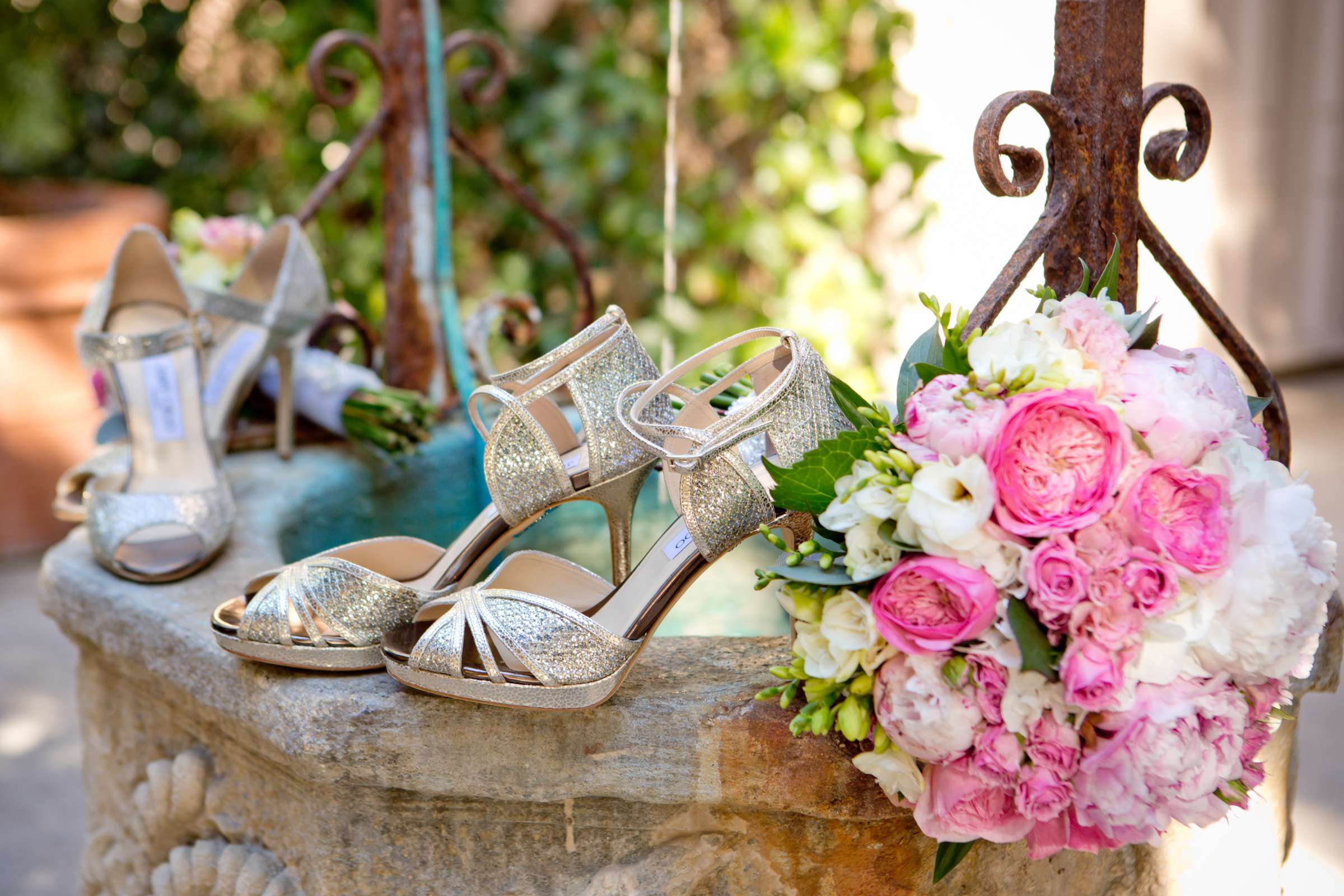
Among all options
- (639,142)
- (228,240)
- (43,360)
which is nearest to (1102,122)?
(228,240)

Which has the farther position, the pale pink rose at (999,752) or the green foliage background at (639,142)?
the green foliage background at (639,142)

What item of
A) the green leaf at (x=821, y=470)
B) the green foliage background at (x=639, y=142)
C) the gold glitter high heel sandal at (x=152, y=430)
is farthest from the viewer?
the green foliage background at (x=639, y=142)

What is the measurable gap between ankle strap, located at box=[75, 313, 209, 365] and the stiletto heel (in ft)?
0.72

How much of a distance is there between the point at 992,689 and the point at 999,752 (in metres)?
0.04

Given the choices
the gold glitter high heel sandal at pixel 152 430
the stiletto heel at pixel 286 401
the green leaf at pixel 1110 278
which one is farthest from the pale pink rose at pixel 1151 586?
the stiletto heel at pixel 286 401

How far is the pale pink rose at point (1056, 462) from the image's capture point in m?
0.72

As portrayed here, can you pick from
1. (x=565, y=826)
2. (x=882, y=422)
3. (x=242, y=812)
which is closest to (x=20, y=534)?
(x=242, y=812)

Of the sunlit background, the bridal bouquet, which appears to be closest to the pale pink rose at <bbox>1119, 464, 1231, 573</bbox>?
the bridal bouquet

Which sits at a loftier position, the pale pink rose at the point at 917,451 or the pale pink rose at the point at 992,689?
the pale pink rose at the point at 917,451

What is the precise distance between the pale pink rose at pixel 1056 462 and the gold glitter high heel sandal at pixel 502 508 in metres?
0.28

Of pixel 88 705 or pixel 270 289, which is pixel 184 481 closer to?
pixel 88 705

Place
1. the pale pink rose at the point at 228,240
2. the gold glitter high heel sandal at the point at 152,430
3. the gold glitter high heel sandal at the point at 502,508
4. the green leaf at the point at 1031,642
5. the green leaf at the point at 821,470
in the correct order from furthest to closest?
1. the pale pink rose at the point at 228,240
2. the gold glitter high heel sandal at the point at 152,430
3. the gold glitter high heel sandal at the point at 502,508
4. the green leaf at the point at 821,470
5. the green leaf at the point at 1031,642

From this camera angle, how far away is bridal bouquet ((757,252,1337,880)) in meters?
0.72

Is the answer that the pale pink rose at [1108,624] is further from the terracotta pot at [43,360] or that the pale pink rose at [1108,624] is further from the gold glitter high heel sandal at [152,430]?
the terracotta pot at [43,360]
